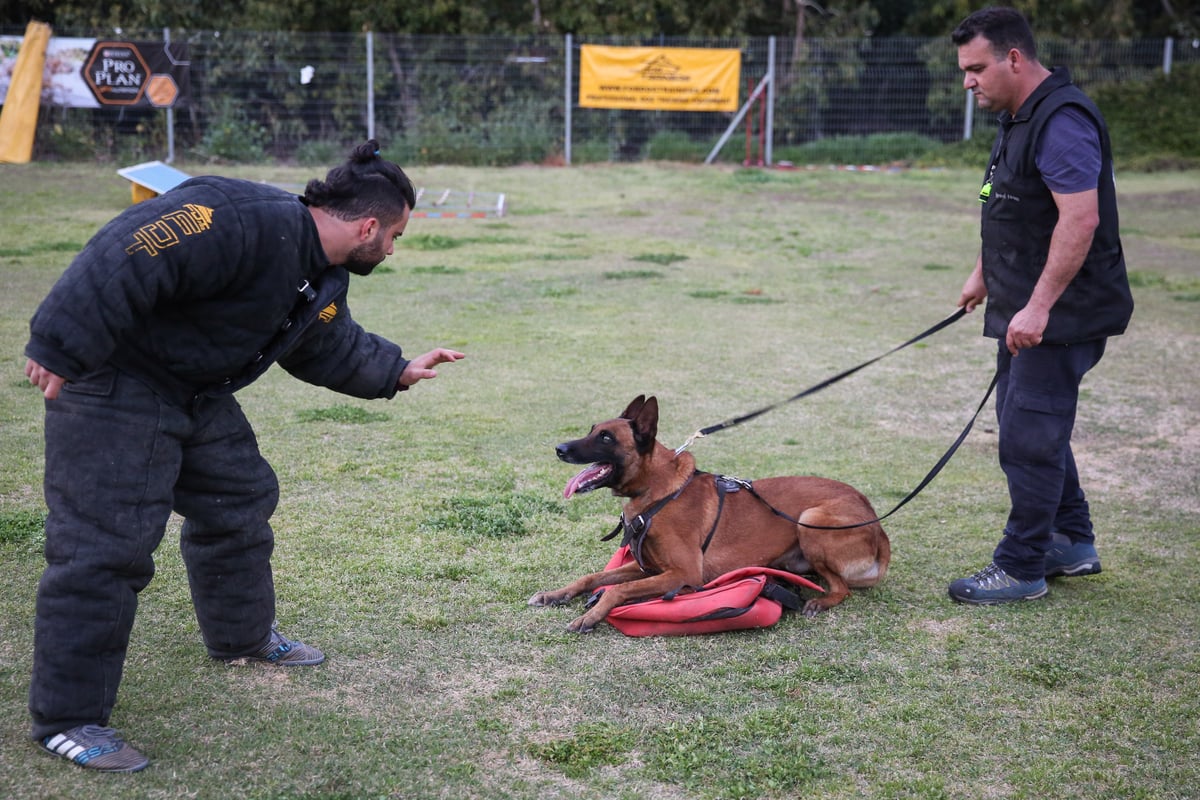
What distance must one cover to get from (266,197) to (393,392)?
872 mm

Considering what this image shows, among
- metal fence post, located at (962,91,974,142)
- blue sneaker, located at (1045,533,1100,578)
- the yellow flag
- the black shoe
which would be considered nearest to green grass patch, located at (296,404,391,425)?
the black shoe

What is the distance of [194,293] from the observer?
308 centimetres

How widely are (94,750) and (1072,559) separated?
12.4 feet

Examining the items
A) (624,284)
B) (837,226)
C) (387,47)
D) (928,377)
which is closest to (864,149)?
(837,226)

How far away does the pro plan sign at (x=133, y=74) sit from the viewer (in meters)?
18.9

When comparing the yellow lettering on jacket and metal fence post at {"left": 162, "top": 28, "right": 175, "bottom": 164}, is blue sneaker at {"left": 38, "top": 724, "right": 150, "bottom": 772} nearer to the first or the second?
the yellow lettering on jacket

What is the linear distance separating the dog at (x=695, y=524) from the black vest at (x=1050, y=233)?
1.04m

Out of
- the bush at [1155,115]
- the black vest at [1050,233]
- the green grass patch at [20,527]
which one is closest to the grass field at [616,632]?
the green grass patch at [20,527]

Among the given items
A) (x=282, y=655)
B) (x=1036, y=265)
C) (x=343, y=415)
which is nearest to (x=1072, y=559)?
(x=1036, y=265)

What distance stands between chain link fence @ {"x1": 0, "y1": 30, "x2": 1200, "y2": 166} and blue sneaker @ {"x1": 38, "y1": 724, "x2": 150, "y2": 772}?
60.6 feet

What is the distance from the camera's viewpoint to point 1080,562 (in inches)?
184

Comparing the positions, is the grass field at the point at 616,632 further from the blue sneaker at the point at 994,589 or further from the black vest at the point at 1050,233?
the black vest at the point at 1050,233

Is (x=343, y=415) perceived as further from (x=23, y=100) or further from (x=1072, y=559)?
(x=23, y=100)

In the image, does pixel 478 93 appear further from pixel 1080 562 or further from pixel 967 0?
pixel 1080 562
